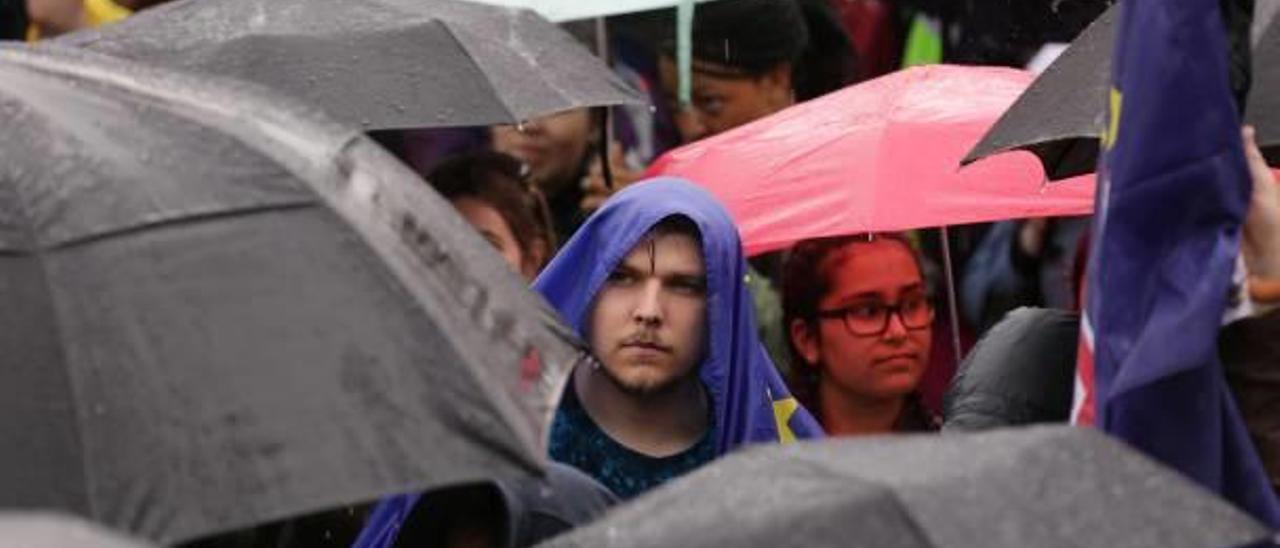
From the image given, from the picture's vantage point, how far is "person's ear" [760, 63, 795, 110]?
351 inches

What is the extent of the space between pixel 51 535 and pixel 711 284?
3.47m

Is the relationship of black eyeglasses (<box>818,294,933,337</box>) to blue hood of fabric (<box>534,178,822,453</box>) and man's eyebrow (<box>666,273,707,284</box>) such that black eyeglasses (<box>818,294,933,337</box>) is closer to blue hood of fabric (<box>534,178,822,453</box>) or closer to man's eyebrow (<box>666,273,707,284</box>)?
blue hood of fabric (<box>534,178,822,453</box>)

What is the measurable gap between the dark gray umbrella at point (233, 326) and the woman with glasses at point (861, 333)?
3040 mm

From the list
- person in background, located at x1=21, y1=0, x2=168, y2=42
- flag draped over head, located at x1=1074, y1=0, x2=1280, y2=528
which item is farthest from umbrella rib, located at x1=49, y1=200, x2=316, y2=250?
person in background, located at x1=21, y1=0, x2=168, y2=42

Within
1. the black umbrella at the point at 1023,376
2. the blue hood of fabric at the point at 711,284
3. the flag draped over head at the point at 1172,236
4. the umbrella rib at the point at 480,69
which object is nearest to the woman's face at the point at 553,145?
the umbrella rib at the point at 480,69

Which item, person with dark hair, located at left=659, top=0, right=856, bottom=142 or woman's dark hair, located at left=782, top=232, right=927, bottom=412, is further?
person with dark hair, located at left=659, top=0, right=856, bottom=142

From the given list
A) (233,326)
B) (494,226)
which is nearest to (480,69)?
(494,226)

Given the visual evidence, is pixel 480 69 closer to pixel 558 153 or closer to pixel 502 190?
pixel 502 190

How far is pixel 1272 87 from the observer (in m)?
5.19

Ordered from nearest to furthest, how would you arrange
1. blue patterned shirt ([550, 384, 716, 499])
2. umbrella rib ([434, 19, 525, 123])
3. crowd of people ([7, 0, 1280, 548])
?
crowd of people ([7, 0, 1280, 548]) < blue patterned shirt ([550, 384, 716, 499]) < umbrella rib ([434, 19, 525, 123])

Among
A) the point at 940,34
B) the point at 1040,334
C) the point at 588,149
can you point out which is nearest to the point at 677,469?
the point at 1040,334

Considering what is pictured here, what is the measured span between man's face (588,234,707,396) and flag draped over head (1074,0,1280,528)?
188 cm

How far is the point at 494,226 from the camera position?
6887mm

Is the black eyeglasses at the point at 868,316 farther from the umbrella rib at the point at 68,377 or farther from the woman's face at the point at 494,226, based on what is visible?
the umbrella rib at the point at 68,377
